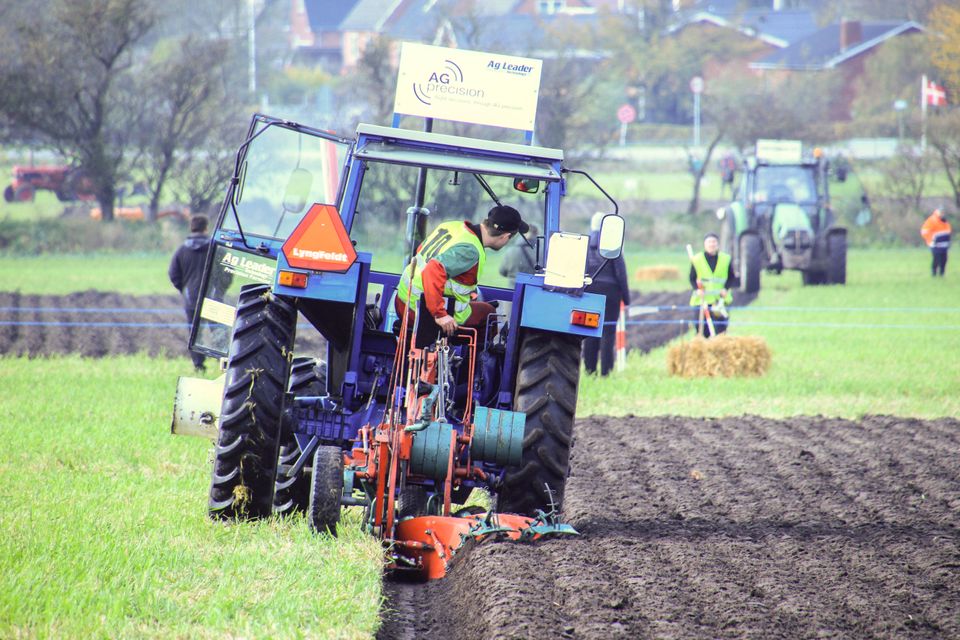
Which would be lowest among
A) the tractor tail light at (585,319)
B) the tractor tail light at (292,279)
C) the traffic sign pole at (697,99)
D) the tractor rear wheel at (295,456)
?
the tractor rear wheel at (295,456)

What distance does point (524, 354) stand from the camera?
6762 millimetres

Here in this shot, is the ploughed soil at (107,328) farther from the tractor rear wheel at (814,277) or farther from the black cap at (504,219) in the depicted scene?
the black cap at (504,219)

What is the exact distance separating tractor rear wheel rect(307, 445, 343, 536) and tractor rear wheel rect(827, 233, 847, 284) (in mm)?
19062

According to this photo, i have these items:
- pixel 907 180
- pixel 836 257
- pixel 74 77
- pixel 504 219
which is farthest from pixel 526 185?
pixel 907 180

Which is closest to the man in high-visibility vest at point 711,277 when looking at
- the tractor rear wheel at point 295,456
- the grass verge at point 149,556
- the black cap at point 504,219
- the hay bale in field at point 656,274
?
the grass verge at point 149,556

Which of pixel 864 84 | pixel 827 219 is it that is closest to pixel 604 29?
pixel 864 84

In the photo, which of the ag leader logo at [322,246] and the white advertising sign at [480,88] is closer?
the ag leader logo at [322,246]

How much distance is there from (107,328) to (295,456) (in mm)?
10188

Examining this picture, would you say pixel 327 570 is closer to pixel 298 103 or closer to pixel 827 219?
pixel 827 219

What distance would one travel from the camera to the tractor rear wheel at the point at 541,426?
21.8 ft

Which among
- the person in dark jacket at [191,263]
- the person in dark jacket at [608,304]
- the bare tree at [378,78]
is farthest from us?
the bare tree at [378,78]

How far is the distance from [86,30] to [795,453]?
25.7 metres

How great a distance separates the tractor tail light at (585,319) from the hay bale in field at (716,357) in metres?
7.45

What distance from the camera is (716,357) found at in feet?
46.0
